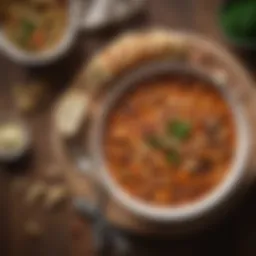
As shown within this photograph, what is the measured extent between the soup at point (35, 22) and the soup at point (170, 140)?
155 millimetres

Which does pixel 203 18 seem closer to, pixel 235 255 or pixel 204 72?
pixel 204 72

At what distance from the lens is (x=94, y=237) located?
1361 millimetres

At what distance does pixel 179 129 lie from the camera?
133cm

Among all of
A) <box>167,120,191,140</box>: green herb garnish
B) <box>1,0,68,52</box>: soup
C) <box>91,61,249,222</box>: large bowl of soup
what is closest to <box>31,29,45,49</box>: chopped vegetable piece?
<box>1,0,68,52</box>: soup

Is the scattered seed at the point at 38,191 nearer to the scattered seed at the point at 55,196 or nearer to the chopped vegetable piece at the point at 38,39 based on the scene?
the scattered seed at the point at 55,196

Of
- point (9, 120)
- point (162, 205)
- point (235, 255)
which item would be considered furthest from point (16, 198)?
point (235, 255)

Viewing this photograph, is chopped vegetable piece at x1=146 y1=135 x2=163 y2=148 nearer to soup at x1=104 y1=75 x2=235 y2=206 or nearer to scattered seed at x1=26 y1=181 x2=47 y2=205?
soup at x1=104 y1=75 x2=235 y2=206

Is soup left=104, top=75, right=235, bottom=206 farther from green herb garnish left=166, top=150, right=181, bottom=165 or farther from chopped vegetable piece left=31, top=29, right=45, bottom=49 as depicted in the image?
chopped vegetable piece left=31, top=29, right=45, bottom=49

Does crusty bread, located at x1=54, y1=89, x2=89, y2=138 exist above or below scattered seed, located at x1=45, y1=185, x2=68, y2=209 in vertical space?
above

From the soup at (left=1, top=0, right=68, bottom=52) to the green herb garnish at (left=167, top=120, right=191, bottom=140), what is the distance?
0.23 meters

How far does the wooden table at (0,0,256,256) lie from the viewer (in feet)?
4.45

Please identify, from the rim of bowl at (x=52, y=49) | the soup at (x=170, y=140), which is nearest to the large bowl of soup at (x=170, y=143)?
the soup at (x=170, y=140)

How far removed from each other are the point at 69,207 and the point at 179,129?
22 cm

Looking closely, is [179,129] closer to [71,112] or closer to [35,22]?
[71,112]
